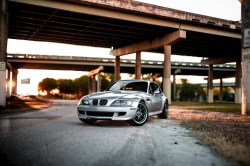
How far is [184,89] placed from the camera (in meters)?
114

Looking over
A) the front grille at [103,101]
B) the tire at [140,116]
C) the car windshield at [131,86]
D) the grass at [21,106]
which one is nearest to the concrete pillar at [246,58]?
the car windshield at [131,86]

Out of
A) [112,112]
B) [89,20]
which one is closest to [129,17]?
[89,20]

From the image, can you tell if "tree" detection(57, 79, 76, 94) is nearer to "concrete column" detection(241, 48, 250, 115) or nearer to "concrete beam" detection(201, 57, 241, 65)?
"concrete beam" detection(201, 57, 241, 65)

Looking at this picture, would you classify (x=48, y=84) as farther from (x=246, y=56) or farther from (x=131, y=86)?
(x=131, y=86)

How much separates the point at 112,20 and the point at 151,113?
18.1m

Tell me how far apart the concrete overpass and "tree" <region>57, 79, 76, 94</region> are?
7692 cm

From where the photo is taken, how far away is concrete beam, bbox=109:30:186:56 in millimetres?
27406

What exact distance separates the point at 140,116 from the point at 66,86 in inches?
4262

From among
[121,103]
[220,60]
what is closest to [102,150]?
[121,103]

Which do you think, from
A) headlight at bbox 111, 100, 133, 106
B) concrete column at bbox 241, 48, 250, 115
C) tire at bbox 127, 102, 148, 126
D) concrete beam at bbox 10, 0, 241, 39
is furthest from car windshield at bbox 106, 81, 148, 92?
concrete beam at bbox 10, 0, 241, 39

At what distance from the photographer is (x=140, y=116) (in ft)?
26.7

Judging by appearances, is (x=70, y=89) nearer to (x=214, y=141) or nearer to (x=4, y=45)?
(x=4, y=45)

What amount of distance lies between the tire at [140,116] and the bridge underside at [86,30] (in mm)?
16468

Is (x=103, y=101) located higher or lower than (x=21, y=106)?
higher
